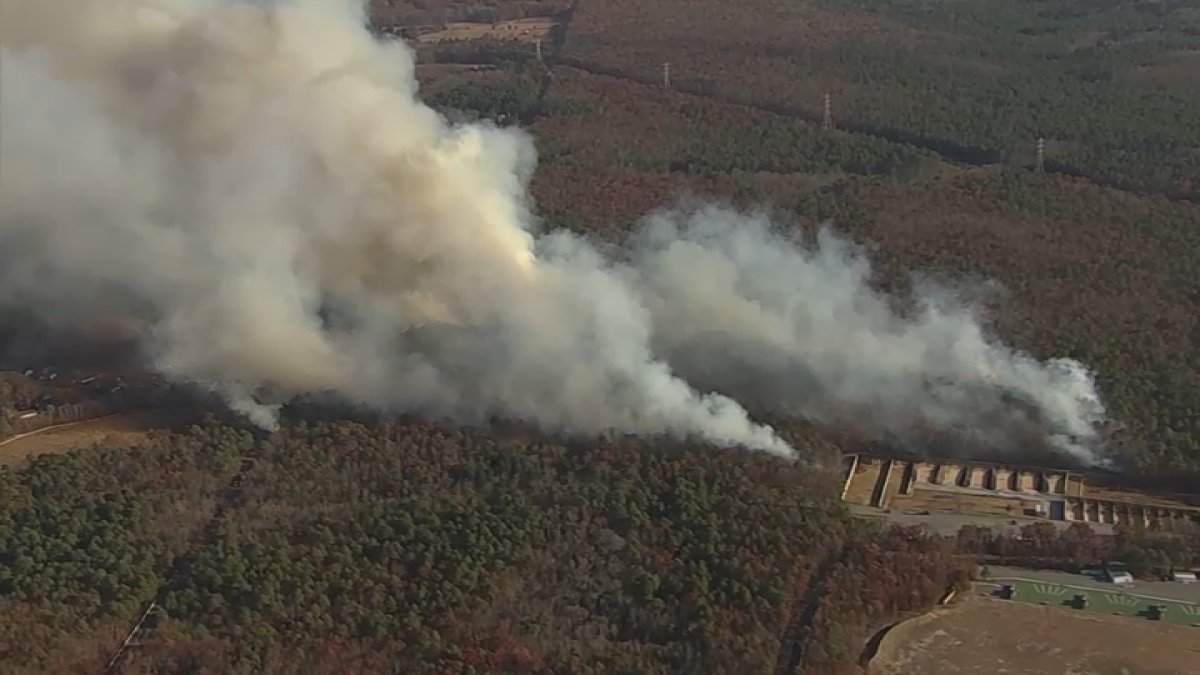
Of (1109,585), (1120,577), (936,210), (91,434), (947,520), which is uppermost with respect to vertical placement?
(936,210)

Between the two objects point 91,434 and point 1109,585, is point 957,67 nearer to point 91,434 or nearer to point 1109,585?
point 1109,585

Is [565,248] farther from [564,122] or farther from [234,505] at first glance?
[564,122]

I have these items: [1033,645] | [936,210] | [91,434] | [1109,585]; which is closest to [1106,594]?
[1109,585]

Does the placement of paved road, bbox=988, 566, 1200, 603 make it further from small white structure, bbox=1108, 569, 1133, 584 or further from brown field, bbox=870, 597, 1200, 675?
brown field, bbox=870, 597, 1200, 675

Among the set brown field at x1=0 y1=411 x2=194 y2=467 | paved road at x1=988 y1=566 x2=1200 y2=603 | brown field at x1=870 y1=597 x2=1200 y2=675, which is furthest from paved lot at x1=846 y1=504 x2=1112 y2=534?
brown field at x1=0 y1=411 x2=194 y2=467

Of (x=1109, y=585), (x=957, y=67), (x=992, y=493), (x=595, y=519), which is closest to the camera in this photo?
(x=1109, y=585)

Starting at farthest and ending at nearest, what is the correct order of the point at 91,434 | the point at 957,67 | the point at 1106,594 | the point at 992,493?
1. the point at 957,67
2. the point at 91,434
3. the point at 992,493
4. the point at 1106,594
